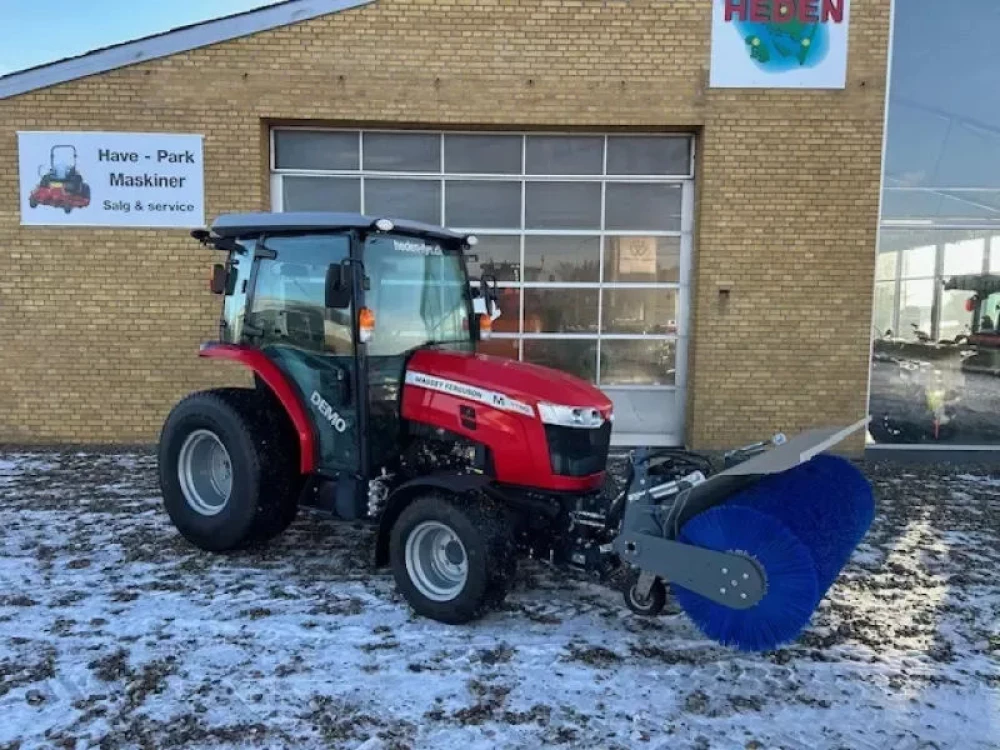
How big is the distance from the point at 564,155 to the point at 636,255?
4.93ft

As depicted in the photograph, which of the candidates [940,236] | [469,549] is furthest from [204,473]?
[940,236]

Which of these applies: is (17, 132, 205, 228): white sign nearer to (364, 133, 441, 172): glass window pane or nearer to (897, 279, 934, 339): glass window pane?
(364, 133, 441, 172): glass window pane

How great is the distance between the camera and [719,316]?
880cm

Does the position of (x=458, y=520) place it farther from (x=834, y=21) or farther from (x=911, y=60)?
(x=911, y=60)

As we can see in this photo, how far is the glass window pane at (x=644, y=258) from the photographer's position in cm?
927

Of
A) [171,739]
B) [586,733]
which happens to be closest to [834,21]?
[586,733]

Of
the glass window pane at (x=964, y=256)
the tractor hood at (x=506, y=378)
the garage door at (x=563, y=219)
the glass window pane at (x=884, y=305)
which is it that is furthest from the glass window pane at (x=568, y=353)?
the tractor hood at (x=506, y=378)

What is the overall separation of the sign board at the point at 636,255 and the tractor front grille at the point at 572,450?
5.42 metres

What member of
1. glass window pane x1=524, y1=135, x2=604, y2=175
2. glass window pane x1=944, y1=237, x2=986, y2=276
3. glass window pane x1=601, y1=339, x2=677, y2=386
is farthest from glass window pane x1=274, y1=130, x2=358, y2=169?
glass window pane x1=944, y1=237, x2=986, y2=276

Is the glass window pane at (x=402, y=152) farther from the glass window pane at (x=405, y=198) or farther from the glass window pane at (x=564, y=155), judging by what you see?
the glass window pane at (x=564, y=155)

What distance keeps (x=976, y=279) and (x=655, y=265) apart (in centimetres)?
383

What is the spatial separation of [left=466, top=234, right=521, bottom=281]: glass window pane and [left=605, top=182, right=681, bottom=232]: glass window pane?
118cm

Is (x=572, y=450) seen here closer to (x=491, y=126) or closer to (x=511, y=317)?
(x=511, y=317)

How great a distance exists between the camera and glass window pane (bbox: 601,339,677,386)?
368 inches
